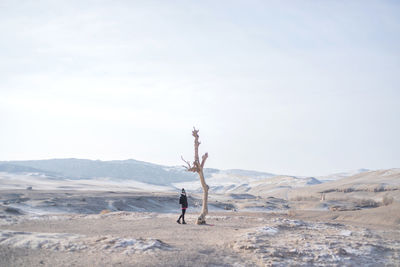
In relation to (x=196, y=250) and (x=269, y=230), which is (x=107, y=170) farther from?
(x=196, y=250)

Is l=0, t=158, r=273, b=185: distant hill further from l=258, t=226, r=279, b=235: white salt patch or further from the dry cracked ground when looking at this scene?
the dry cracked ground

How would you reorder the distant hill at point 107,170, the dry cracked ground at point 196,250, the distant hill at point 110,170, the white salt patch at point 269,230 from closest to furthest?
the dry cracked ground at point 196,250, the white salt patch at point 269,230, the distant hill at point 110,170, the distant hill at point 107,170

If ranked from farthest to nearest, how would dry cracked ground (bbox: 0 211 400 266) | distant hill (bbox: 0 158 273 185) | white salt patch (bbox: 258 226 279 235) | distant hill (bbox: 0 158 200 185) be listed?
distant hill (bbox: 0 158 200 185), distant hill (bbox: 0 158 273 185), white salt patch (bbox: 258 226 279 235), dry cracked ground (bbox: 0 211 400 266)

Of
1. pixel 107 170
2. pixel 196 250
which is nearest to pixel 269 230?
pixel 196 250

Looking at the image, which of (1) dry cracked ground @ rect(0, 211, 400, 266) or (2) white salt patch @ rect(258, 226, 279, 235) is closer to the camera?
(1) dry cracked ground @ rect(0, 211, 400, 266)

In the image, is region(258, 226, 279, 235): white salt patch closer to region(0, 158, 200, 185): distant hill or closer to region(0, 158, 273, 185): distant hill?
region(0, 158, 273, 185): distant hill

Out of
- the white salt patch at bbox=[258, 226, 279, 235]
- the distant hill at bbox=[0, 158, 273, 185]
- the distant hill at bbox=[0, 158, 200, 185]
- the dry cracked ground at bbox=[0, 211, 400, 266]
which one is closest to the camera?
the dry cracked ground at bbox=[0, 211, 400, 266]

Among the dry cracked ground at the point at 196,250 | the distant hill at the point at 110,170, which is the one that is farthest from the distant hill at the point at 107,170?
the dry cracked ground at the point at 196,250

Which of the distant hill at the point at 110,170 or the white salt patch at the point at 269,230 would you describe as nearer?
the white salt patch at the point at 269,230

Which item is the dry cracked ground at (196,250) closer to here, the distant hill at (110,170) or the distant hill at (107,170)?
the distant hill at (110,170)

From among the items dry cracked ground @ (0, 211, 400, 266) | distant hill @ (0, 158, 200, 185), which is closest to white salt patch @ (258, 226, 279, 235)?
dry cracked ground @ (0, 211, 400, 266)

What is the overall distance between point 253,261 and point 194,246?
192cm

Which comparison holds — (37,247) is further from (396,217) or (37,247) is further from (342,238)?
(396,217)

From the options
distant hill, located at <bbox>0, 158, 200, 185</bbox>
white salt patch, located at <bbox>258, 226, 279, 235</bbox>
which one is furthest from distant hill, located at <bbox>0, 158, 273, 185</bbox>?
white salt patch, located at <bbox>258, 226, 279, 235</bbox>
